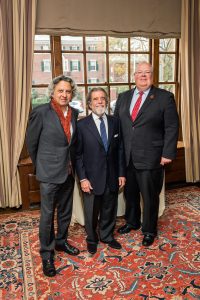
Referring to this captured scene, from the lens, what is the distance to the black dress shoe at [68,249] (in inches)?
99.3

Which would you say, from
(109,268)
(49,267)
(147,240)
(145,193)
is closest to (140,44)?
(145,193)

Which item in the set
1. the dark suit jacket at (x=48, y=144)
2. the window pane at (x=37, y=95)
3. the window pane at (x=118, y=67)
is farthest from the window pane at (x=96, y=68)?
the dark suit jacket at (x=48, y=144)

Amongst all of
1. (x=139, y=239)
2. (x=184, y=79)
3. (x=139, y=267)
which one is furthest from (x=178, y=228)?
(x=184, y=79)

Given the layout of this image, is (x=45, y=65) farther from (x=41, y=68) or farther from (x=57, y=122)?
(x=57, y=122)

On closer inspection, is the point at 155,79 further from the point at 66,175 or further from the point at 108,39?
the point at 66,175

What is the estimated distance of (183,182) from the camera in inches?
164

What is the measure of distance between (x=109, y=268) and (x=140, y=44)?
2.88m

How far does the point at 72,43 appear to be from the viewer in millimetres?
3566

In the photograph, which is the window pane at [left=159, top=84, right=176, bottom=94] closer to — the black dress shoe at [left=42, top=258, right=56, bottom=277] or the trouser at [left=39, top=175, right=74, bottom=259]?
the trouser at [left=39, top=175, right=74, bottom=259]

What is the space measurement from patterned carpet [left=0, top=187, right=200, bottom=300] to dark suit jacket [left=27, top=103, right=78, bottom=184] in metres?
0.76

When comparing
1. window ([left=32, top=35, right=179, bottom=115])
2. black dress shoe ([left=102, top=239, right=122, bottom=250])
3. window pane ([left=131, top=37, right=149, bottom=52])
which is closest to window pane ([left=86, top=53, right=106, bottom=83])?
window ([left=32, top=35, right=179, bottom=115])

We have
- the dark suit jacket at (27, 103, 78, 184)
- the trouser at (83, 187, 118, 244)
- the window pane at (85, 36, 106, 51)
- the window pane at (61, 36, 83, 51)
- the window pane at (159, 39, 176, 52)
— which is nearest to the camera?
the dark suit jacket at (27, 103, 78, 184)

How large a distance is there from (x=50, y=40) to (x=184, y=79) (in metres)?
1.79

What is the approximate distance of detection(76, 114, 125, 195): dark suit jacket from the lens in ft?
7.78
